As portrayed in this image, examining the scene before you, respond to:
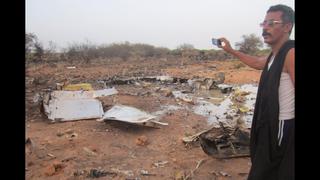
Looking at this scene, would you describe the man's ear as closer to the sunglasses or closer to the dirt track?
the sunglasses

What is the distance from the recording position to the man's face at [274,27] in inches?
86.0

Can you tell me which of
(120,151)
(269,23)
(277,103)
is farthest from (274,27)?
(120,151)

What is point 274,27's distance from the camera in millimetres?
2195

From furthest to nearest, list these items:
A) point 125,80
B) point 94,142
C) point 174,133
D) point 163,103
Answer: point 125,80, point 163,103, point 174,133, point 94,142

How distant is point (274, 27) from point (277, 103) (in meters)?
0.46

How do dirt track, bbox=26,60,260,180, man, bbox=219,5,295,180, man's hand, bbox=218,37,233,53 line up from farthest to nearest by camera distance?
dirt track, bbox=26,60,260,180 → man's hand, bbox=218,37,233,53 → man, bbox=219,5,295,180

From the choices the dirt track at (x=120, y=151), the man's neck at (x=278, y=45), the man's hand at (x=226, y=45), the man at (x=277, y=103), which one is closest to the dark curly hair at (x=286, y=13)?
the man at (x=277, y=103)

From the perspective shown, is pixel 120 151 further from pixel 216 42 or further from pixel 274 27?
pixel 274 27

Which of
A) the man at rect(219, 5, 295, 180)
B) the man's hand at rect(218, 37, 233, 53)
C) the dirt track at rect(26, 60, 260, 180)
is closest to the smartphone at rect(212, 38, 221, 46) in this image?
the man's hand at rect(218, 37, 233, 53)

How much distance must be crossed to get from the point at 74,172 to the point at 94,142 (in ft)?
4.32

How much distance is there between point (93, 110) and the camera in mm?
7289

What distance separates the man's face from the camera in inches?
86.0
